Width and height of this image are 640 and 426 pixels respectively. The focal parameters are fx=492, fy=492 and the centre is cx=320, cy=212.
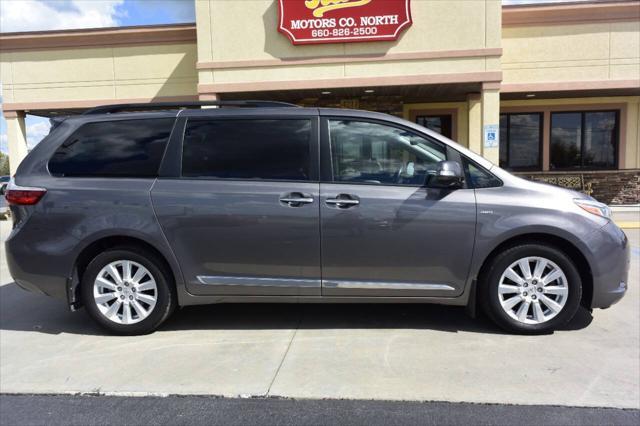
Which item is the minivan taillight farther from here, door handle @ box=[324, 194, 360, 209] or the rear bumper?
the rear bumper

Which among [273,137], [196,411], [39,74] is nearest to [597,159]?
[273,137]

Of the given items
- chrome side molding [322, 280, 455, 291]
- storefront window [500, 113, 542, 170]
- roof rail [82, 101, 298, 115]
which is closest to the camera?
chrome side molding [322, 280, 455, 291]

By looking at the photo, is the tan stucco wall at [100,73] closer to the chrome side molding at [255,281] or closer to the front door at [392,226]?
the chrome side molding at [255,281]

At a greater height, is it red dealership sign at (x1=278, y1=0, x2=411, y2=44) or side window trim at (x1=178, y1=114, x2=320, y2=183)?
red dealership sign at (x1=278, y1=0, x2=411, y2=44)

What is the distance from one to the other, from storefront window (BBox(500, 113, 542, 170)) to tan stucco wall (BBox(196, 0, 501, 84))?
3810 mm

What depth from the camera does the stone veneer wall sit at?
14.2m

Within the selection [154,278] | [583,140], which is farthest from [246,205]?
[583,140]

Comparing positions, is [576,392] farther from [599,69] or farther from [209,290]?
[599,69]

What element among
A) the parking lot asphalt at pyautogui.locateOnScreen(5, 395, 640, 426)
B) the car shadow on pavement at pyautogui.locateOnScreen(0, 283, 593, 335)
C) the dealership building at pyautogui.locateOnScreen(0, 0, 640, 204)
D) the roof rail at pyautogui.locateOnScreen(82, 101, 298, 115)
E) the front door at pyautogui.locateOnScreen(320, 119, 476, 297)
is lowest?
the parking lot asphalt at pyautogui.locateOnScreen(5, 395, 640, 426)

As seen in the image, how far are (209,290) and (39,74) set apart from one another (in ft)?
41.4

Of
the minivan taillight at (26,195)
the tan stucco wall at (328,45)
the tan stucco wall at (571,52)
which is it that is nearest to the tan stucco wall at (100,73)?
the tan stucco wall at (328,45)

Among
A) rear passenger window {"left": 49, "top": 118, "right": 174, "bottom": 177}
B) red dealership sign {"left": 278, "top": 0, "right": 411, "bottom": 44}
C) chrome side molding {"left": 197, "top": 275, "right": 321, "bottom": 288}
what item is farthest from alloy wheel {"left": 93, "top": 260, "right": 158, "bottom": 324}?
red dealership sign {"left": 278, "top": 0, "right": 411, "bottom": 44}

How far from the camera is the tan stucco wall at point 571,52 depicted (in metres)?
12.5

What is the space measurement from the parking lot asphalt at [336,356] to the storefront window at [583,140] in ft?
35.6
